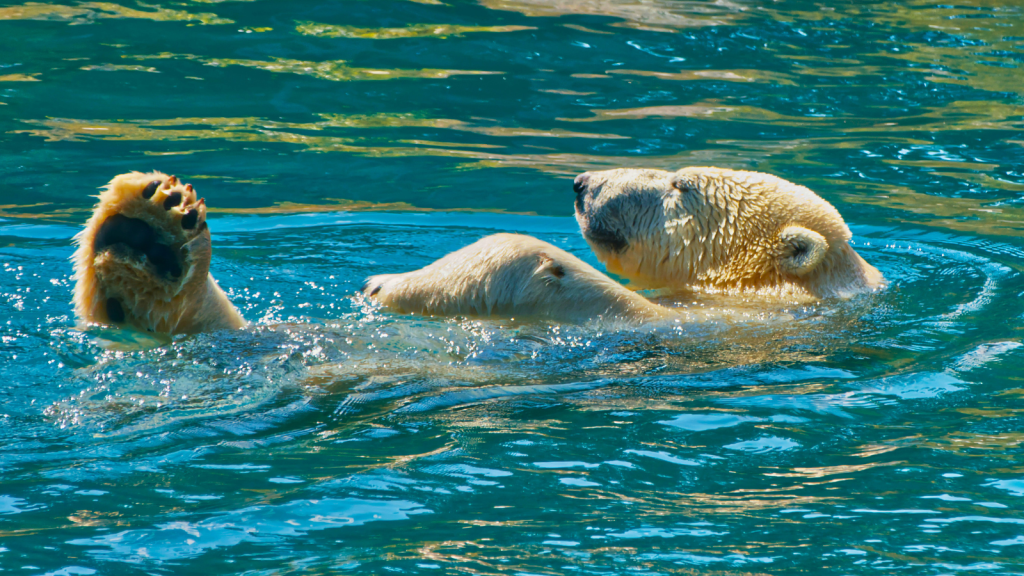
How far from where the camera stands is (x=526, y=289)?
4.40 m

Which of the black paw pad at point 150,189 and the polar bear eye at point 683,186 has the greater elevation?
the black paw pad at point 150,189

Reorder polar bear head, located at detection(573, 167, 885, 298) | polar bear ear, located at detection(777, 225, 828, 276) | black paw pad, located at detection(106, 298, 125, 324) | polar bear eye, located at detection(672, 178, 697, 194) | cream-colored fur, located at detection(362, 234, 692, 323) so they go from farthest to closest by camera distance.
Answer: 1. polar bear eye, located at detection(672, 178, 697, 194)
2. polar bear head, located at detection(573, 167, 885, 298)
3. polar bear ear, located at detection(777, 225, 828, 276)
4. cream-colored fur, located at detection(362, 234, 692, 323)
5. black paw pad, located at detection(106, 298, 125, 324)

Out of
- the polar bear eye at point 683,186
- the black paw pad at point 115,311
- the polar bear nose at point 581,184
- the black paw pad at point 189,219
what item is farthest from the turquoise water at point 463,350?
the polar bear nose at point 581,184

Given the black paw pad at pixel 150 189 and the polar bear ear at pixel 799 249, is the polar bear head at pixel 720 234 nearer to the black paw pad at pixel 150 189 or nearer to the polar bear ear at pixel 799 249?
the polar bear ear at pixel 799 249

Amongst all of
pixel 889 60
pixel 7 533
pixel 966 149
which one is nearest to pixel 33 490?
pixel 7 533

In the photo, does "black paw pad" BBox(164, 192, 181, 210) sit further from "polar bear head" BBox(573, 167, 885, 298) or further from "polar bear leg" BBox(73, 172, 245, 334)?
"polar bear head" BBox(573, 167, 885, 298)

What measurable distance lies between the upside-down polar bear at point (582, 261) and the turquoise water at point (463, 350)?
0.53 ft

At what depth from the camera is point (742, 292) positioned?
504cm

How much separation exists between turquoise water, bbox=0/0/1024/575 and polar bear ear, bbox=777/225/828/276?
8.8 inches

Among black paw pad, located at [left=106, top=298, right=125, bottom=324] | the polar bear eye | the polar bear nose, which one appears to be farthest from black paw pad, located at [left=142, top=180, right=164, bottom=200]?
A: the polar bear eye

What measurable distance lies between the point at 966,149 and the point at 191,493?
7.96 meters

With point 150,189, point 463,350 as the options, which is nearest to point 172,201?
point 150,189

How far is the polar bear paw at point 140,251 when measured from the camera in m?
3.62

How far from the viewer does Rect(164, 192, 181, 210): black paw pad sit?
11.9ft
